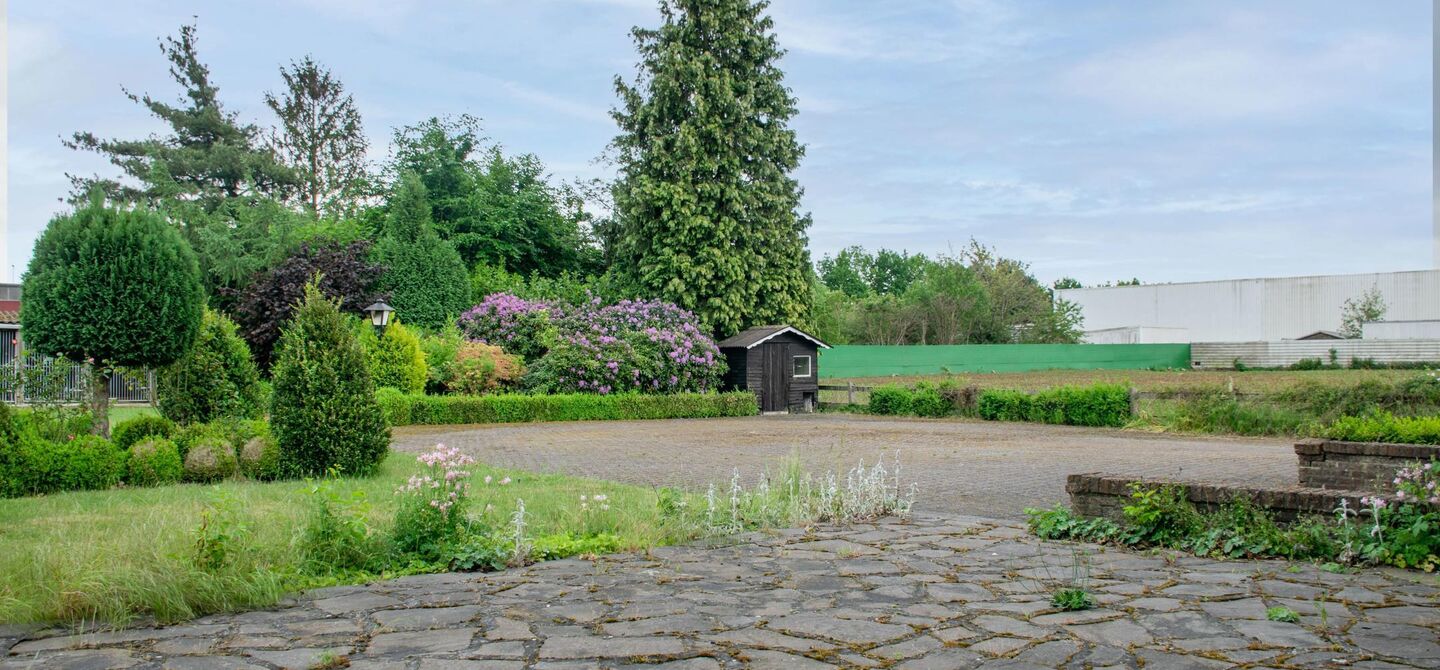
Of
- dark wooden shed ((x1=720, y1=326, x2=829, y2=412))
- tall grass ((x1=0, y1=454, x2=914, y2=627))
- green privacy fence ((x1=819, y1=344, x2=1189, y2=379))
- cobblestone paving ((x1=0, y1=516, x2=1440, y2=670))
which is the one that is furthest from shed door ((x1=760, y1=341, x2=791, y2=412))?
cobblestone paving ((x1=0, y1=516, x2=1440, y2=670))

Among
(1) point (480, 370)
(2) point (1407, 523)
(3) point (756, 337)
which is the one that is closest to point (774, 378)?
(3) point (756, 337)

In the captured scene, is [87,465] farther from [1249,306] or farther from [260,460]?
[1249,306]

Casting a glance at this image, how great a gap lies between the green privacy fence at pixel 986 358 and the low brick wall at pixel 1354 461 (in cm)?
3108

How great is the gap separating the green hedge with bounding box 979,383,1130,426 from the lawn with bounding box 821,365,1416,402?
200 cm

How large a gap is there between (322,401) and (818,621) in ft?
24.2

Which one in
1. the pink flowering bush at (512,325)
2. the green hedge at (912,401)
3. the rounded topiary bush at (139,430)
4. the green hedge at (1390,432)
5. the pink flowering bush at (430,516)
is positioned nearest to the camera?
the pink flowering bush at (430,516)

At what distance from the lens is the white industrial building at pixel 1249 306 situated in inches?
2035

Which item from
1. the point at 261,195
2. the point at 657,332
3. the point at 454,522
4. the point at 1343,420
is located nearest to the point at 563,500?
the point at 454,522

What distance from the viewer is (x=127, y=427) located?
1068 cm

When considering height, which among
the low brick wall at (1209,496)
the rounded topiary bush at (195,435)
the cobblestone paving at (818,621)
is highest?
the rounded topiary bush at (195,435)

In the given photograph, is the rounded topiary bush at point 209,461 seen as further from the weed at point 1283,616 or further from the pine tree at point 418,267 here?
the pine tree at point 418,267

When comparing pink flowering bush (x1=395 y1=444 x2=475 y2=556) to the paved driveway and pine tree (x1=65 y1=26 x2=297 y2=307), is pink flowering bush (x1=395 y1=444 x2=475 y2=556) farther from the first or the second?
pine tree (x1=65 y1=26 x2=297 y2=307)

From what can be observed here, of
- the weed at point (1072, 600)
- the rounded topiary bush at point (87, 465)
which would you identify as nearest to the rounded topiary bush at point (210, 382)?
the rounded topiary bush at point (87, 465)

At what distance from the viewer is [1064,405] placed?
67.7 ft
